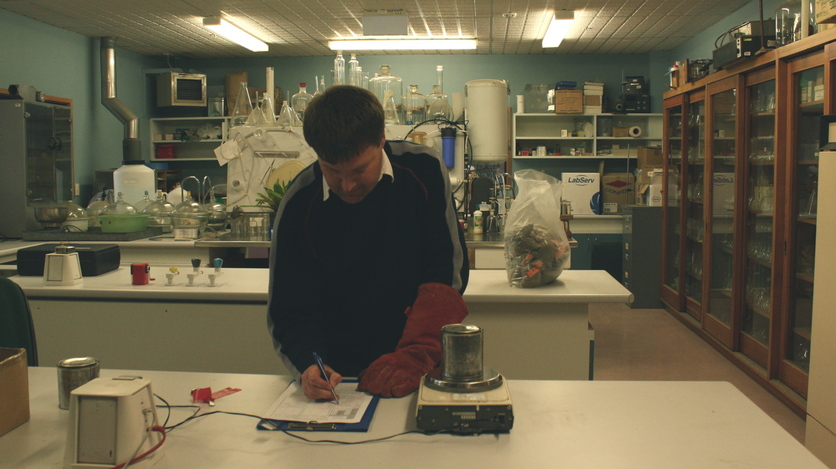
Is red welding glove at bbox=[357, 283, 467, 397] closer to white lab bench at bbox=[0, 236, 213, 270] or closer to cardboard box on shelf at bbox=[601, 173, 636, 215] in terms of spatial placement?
white lab bench at bbox=[0, 236, 213, 270]

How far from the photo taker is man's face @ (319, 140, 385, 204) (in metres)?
1.29

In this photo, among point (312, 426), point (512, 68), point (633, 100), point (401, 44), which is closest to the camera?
point (312, 426)

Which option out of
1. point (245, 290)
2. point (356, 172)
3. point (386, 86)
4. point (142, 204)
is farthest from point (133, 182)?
point (356, 172)

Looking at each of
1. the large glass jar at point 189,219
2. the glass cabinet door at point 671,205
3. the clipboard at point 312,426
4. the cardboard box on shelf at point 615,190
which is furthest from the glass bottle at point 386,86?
the cardboard box on shelf at point 615,190

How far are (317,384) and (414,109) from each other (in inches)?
111

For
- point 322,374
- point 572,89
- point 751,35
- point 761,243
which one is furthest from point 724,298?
point 322,374

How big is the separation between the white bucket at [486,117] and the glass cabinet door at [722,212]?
1.62m

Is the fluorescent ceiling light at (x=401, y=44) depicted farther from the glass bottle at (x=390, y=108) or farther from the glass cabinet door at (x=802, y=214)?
the glass cabinet door at (x=802, y=214)

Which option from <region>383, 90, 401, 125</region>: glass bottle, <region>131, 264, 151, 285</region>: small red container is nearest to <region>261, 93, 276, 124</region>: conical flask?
<region>383, 90, 401, 125</region>: glass bottle

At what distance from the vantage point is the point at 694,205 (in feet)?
16.9

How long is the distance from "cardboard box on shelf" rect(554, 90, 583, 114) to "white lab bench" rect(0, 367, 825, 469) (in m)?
6.17

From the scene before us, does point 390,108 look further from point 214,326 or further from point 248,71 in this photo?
point 248,71

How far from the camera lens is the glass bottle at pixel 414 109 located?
384 centimetres

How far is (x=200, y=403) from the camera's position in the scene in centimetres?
126
